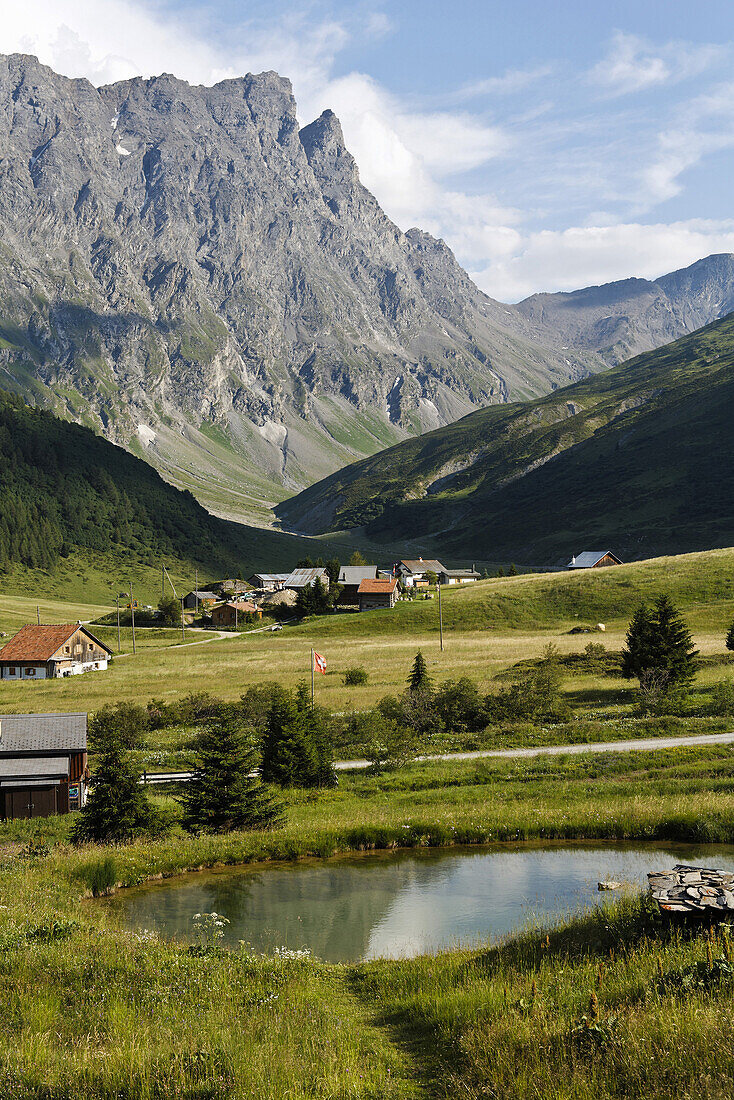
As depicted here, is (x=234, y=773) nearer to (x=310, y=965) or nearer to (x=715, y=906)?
(x=310, y=965)

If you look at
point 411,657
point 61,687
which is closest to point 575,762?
point 411,657

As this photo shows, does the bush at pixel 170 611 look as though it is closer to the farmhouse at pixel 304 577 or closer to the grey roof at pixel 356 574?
the farmhouse at pixel 304 577

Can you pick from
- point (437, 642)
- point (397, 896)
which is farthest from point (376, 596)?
point (397, 896)

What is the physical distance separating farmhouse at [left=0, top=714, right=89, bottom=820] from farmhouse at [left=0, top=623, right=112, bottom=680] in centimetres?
5647

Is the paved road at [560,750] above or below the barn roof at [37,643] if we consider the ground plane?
below

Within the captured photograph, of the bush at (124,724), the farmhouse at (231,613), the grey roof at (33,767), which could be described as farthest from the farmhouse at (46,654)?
the grey roof at (33,767)

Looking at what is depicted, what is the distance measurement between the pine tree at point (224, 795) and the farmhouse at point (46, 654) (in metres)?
70.3

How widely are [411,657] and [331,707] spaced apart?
24.5 meters

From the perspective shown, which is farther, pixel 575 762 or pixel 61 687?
pixel 61 687

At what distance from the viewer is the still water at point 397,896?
60.6ft

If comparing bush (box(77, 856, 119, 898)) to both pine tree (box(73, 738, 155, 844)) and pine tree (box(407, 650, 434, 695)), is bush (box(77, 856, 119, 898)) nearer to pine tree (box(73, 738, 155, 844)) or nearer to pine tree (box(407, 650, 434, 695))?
pine tree (box(73, 738, 155, 844))

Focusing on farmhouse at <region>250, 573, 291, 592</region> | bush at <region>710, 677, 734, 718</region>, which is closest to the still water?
bush at <region>710, 677, 734, 718</region>

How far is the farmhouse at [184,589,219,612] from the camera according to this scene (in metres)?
165

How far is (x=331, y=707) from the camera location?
5750 cm
